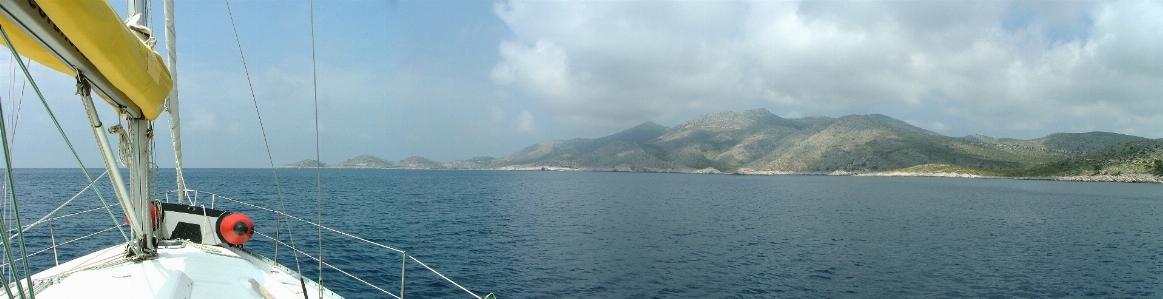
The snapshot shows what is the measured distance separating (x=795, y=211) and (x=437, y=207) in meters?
47.9

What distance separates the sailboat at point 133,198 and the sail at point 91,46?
0.02 m

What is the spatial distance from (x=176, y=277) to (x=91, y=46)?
535cm

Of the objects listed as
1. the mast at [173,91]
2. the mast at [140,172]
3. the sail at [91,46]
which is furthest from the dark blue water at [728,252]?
the sail at [91,46]

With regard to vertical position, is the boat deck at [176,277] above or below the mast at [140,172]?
below

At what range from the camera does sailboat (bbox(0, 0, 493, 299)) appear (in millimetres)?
6543

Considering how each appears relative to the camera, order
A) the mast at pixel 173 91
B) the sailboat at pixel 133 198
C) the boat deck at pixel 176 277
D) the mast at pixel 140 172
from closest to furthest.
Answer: the sailboat at pixel 133 198 → the boat deck at pixel 176 277 → the mast at pixel 140 172 → the mast at pixel 173 91

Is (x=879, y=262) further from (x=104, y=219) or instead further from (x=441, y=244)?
(x=104, y=219)

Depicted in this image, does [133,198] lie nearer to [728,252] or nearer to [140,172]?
[140,172]

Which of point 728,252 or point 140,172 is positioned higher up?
A: point 140,172

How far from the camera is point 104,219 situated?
43.7m

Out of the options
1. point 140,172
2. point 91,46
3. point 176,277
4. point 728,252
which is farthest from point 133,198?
point 728,252

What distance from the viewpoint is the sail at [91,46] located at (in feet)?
19.8

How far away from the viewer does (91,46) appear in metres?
7.35

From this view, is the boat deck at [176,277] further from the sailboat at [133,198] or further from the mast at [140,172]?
the mast at [140,172]
